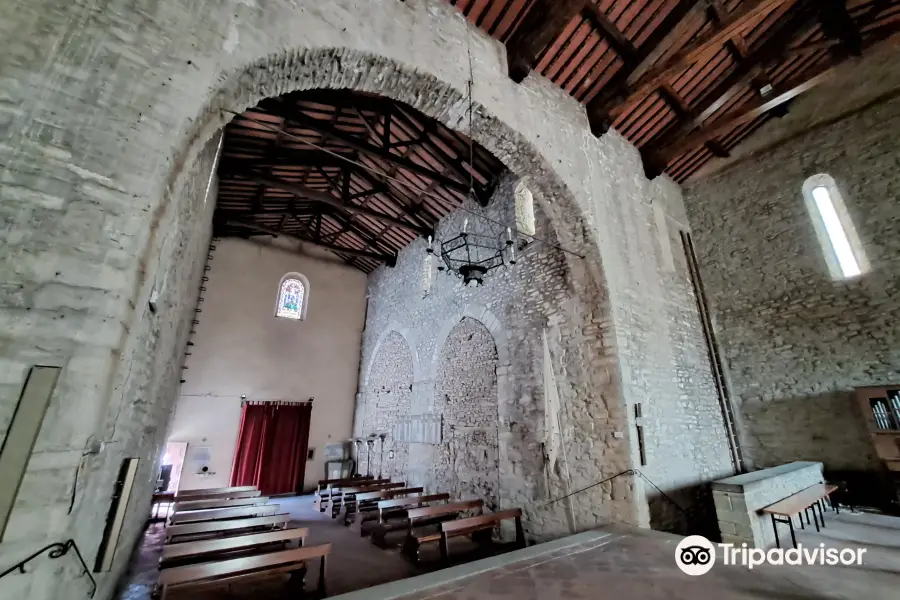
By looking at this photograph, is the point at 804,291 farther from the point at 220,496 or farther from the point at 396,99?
the point at 220,496

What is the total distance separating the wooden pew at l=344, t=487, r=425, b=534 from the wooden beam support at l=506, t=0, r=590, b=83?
618cm

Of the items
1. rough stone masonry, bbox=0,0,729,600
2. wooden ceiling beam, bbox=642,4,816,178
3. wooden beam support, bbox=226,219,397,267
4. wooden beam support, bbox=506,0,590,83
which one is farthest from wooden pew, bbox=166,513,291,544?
wooden ceiling beam, bbox=642,4,816,178

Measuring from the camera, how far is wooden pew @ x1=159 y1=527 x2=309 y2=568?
2848 millimetres

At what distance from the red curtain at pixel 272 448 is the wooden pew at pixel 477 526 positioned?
545 cm

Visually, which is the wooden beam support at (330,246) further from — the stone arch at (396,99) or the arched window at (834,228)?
the arched window at (834,228)

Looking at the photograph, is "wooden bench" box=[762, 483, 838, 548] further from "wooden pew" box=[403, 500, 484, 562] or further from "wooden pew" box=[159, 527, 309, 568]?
"wooden pew" box=[159, 527, 309, 568]

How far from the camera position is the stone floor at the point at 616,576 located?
7.62 feet

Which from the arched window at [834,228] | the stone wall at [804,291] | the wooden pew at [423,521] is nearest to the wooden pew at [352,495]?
the wooden pew at [423,521]

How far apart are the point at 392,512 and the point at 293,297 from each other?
669 cm

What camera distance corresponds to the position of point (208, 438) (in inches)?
303

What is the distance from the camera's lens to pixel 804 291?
5.56 m

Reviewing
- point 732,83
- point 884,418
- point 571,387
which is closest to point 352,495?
point 571,387

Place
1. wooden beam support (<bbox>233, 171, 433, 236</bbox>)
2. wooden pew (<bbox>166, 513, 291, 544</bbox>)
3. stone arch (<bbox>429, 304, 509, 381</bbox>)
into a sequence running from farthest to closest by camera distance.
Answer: wooden beam support (<bbox>233, 171, 433, 236</bbox>)
stone arch (<bbox>429, 304, 509, 381</bbox>)
wooden pew (<bbox>166, 513, 291, 544</bbox>)

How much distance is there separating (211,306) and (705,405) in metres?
9.96
